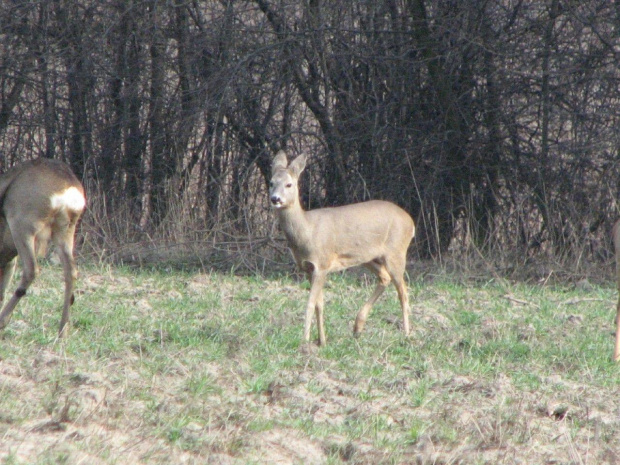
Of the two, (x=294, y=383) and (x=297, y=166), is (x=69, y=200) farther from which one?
(x=294, y=383)

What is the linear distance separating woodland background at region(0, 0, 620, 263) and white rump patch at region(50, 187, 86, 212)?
474cm

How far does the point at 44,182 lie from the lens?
20.9ft

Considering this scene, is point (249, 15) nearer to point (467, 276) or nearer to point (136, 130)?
point (136, 130)

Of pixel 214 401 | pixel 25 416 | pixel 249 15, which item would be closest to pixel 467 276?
pixel 249 15

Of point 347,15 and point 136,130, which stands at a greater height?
point 347,15

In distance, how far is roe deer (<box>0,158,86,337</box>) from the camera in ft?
20.6

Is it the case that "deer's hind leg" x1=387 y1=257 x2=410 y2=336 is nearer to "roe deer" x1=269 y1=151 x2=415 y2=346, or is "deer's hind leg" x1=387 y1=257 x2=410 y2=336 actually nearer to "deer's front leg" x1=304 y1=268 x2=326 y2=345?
"roe deer" x1=269 y1=151 x2=415 y2=346

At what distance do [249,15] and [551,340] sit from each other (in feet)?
24.0

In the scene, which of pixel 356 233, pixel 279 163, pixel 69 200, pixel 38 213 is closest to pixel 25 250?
pixel 38 213

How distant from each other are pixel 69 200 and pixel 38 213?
0.22m

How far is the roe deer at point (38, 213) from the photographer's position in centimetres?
629

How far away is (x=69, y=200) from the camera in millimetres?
6406

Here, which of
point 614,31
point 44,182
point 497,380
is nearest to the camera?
point 497,380

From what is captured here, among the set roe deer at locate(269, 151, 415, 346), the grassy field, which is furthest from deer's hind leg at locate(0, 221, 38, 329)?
roe deer at locate(269, 151, 415, 346)
